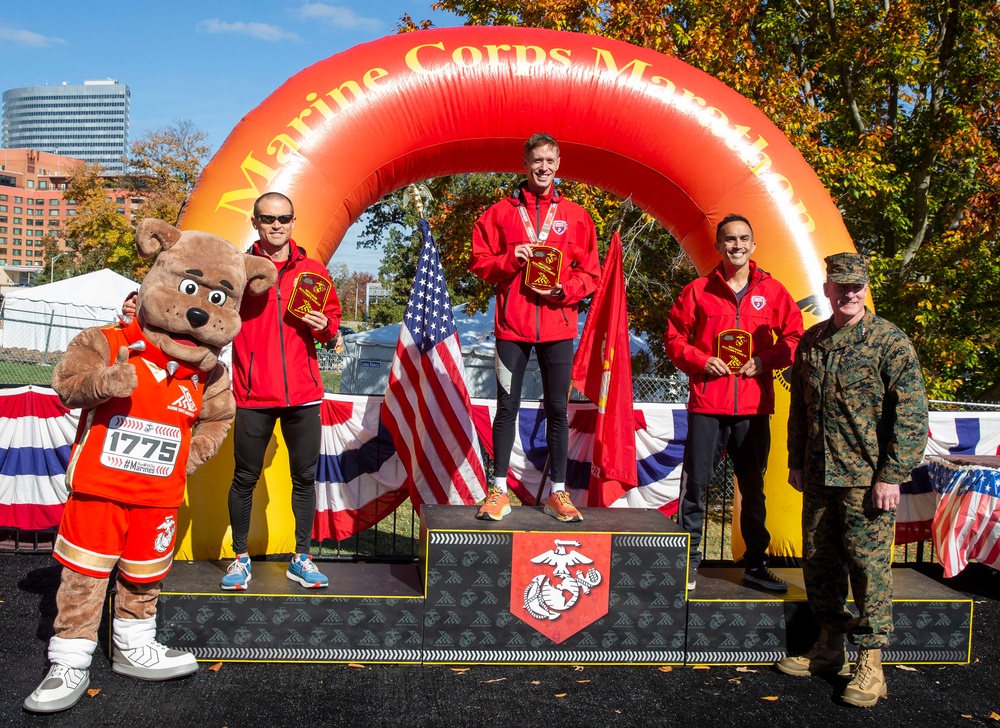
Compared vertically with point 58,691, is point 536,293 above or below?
above

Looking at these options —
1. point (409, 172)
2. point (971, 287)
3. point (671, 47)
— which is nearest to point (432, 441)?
point (409, 172)

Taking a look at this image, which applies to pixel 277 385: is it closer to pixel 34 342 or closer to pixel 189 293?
pixel 189 293

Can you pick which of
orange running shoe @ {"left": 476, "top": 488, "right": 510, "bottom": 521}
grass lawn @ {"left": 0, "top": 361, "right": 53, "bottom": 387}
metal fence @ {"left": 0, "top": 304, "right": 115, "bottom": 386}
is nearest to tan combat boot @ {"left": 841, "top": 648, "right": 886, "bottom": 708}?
orange running shoe @ {"left": 476, "top": 488, "right": 510, "bottom": 521}

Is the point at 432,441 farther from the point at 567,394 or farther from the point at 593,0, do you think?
the point at 593,0

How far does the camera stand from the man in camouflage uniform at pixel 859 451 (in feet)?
11.3

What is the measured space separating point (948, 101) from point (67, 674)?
11746mm

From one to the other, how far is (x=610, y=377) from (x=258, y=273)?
6.34ft

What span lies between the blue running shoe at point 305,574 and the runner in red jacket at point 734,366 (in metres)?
1.79

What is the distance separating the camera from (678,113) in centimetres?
519

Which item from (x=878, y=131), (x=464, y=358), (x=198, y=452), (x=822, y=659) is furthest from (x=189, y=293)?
(x=464, y=358)

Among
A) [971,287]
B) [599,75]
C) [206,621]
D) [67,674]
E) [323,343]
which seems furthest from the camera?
[971,287]

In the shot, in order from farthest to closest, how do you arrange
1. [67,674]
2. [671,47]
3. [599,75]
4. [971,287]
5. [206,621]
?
[971,287]
[671,47]
[599,75]
[206,621]
[67,674]

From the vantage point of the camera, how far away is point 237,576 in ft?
12.2

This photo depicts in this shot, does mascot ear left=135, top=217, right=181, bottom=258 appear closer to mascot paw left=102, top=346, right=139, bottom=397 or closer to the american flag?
mascot paw left=102, top=346, right=139, bottom=397
